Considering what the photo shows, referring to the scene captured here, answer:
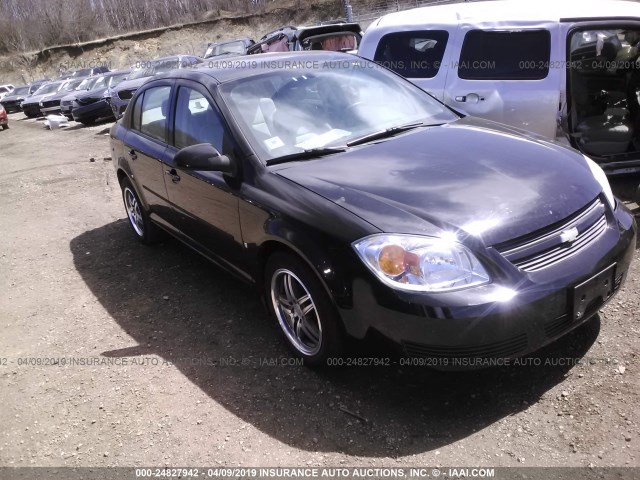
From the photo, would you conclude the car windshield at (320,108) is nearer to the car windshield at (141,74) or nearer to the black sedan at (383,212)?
the black sedan at (383,212)

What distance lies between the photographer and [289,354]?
3273 mm

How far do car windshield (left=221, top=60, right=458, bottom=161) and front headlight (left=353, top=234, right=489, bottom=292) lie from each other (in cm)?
110

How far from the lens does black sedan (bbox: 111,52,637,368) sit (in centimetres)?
242

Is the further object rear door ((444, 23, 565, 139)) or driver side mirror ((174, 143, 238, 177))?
rear door ((444, 23, 565, 139))

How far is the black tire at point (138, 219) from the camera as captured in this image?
516cm

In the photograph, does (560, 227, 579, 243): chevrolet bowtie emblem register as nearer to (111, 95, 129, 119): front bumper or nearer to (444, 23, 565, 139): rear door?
(444, 23, 565, 139): rear door

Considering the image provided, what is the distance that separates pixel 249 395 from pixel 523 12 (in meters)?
4.36

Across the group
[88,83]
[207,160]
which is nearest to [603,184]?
[207,160]

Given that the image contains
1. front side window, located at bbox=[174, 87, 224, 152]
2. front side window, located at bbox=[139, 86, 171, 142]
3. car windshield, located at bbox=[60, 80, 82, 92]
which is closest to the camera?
front side window, located at bbox=[174, 87, 224, 152]

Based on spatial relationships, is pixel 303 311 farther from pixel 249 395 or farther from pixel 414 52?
pixel 414 52

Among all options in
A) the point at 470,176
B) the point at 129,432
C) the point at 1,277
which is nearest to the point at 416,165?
the point at 470,176

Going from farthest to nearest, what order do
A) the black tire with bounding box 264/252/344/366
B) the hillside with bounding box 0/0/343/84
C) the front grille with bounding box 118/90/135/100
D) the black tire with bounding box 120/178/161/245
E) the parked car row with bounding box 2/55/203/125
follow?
the hillside with bounding box 0/0/343/84 → the parked car row with bounding box 2/55/203/125 → the front grille with bounding box 118/90/135/100 → the black tire with bounding box 120/178/161/245 → the black tire with bounding box 264/252/344/366

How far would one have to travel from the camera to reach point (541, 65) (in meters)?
5.02

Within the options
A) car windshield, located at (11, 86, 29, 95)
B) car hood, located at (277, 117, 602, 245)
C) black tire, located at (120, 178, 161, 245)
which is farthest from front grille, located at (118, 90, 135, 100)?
car windshield, located at (11, 86, 29, 95)
